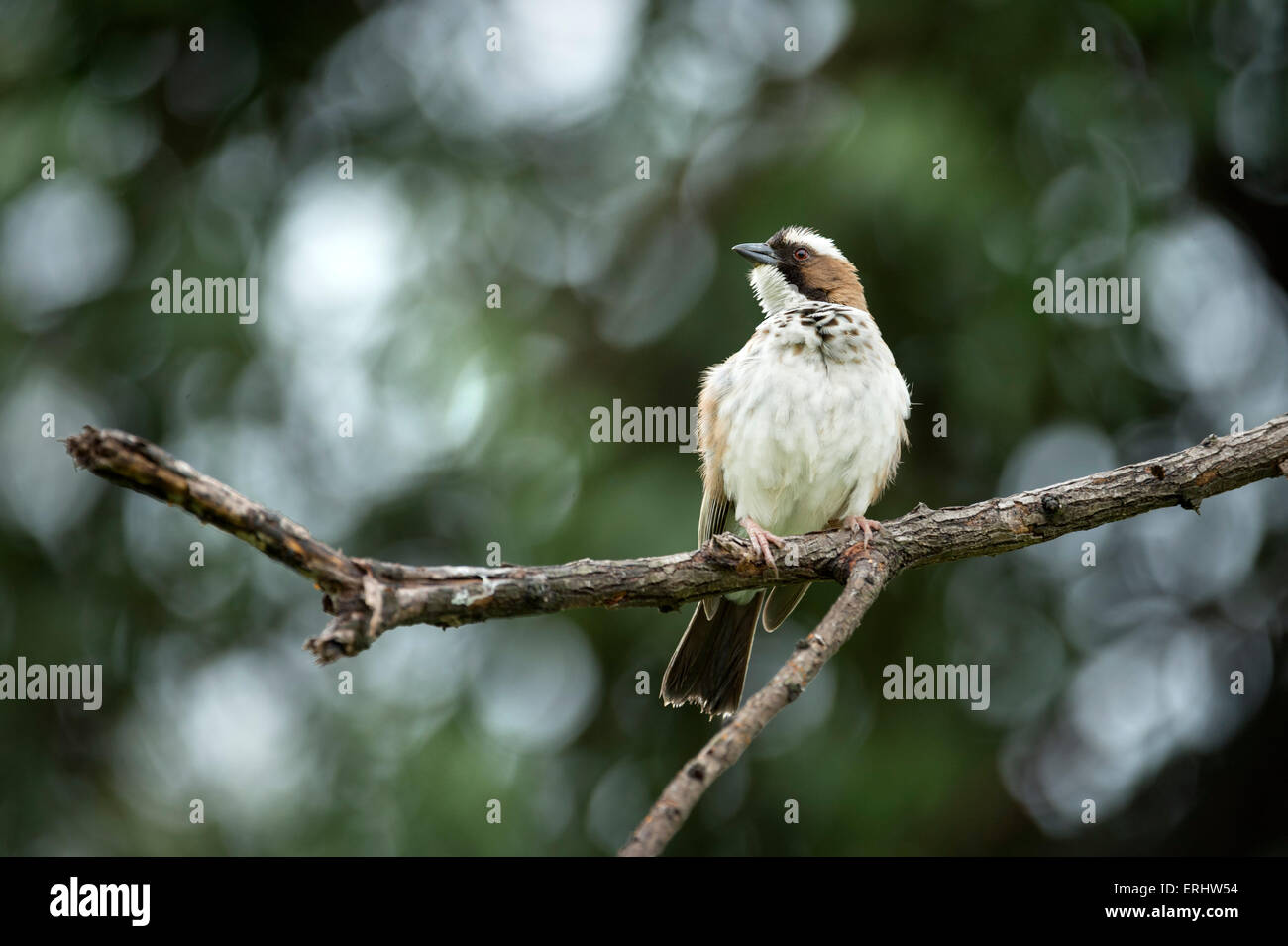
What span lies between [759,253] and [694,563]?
2381mm

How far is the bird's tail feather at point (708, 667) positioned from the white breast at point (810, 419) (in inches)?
18.9

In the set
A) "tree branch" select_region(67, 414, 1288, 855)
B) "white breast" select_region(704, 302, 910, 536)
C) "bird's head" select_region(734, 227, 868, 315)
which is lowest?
"tree branch" select_region(67, 414, 1288, 855)

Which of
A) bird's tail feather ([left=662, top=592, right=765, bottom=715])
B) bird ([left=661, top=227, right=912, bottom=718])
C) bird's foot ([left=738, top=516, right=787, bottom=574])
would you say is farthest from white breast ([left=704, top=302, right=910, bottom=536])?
bird's foot ([left=738, top=516, right=787, bottom=574])

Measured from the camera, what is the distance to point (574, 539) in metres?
5.38

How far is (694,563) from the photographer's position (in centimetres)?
320

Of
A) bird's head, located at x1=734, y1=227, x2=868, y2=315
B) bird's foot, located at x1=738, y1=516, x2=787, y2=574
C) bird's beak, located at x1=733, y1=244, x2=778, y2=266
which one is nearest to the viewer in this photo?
bird's foot, located at x1=738, y1=516, x2=787, y2=574

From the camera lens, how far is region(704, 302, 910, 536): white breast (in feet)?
14.5

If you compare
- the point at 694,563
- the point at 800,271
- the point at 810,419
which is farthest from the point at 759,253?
the point at 694,563

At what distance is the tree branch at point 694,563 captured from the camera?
221 centimetres

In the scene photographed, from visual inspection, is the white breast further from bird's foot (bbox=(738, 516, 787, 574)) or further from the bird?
bird's foot (bbox=(738, 516, 787, 574))

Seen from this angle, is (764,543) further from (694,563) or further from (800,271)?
(800,271)

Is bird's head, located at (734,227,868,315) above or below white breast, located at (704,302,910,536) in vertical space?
above

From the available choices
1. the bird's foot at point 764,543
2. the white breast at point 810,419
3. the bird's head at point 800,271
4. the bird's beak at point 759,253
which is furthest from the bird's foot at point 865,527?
the bird's beak at point 759,253

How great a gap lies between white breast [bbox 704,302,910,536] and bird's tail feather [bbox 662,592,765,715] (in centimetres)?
48
